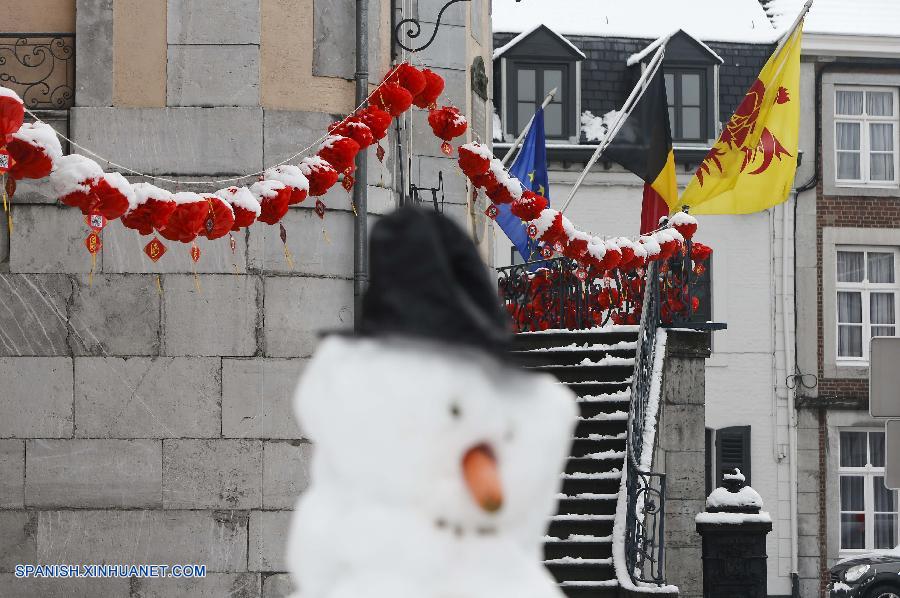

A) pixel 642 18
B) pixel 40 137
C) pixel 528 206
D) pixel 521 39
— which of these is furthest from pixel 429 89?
pixel 642 18

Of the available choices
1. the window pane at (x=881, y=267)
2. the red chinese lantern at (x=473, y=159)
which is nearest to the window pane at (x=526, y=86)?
the window pane at (x=881, y=267)

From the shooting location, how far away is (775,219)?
26.2 metres

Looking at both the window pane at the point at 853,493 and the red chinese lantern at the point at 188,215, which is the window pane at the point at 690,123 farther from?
the red chinese lantern at the point at 188,215

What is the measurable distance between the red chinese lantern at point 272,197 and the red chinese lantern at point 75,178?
51.2 inches

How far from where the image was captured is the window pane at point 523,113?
26281 millimetres

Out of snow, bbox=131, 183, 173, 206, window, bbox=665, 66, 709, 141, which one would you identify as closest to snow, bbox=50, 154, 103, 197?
snow, bbox=131, 183, 173, 206

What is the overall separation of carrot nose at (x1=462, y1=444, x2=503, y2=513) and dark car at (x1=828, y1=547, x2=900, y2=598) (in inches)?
657

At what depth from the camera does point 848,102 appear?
26.7 meters

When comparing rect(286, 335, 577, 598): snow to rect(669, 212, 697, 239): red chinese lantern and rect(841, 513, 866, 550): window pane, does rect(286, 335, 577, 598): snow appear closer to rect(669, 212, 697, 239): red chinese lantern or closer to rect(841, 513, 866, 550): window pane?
rect(669, 212, 697, 239): red chinese lantern

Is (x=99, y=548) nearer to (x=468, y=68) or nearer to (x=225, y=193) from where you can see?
(x=225, y=193)

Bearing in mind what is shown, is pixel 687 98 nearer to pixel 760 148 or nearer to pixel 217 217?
pixel 760 148

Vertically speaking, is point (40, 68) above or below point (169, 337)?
above

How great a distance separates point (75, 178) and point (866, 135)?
836 inches

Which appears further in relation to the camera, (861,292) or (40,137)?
(861,292)
